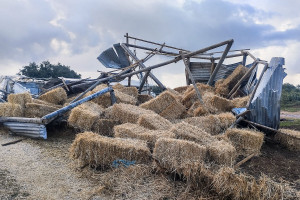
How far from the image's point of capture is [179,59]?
11047mm

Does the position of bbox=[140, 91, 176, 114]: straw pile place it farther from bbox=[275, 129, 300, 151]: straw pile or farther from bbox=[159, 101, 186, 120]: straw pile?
bbox=[275, 129, 300, 151]: straw pile

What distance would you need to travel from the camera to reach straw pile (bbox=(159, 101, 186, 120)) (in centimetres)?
888

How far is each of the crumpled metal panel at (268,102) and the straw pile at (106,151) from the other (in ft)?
15.3

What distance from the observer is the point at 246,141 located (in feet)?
23.0

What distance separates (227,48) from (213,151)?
598cm

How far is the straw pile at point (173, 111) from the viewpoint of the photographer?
8883mm

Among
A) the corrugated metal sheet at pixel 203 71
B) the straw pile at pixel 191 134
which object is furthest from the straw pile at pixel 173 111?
the corrugated metal sheet at pixel 203 71

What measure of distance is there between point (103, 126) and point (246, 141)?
3.99m

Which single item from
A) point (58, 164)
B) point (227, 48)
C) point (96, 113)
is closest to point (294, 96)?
point (227, 48)

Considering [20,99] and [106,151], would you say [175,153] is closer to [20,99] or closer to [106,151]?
[106,151]

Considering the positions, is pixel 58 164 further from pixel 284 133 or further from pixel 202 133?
pixel 284 133

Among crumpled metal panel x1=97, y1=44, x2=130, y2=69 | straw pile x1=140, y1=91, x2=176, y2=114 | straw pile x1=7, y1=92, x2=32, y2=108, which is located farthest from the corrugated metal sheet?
straw pile x1=7, y1=92, x2=32, y2=108

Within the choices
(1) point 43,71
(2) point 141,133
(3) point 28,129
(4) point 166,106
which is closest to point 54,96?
(3) point 28,129

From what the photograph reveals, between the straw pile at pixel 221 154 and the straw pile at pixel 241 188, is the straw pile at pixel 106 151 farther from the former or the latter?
the straw pile at pixel 241 188
